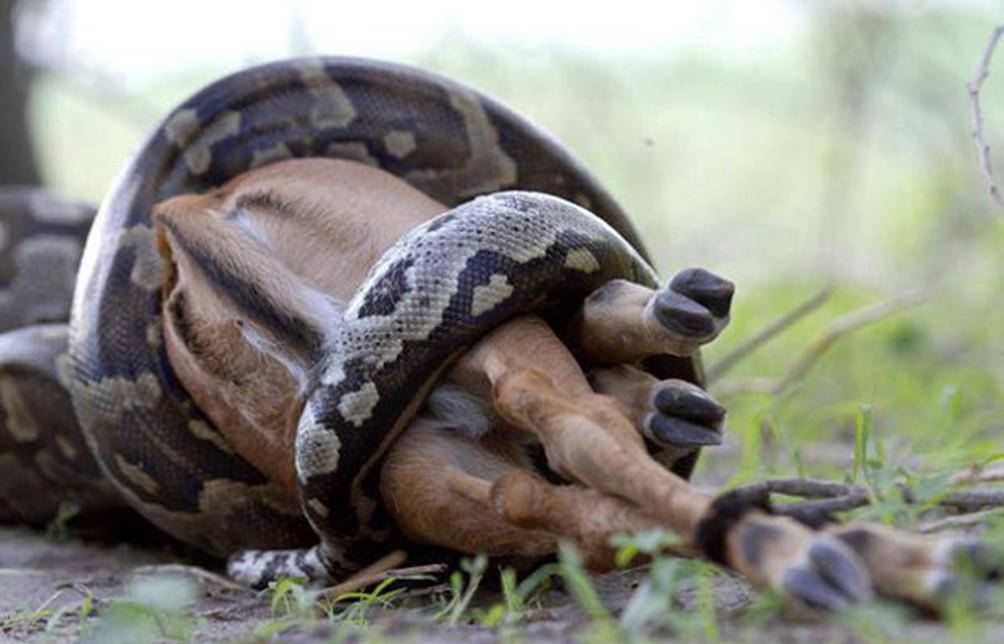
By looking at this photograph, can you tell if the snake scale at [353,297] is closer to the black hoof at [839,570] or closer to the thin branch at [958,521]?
the thin branch at [958,521]

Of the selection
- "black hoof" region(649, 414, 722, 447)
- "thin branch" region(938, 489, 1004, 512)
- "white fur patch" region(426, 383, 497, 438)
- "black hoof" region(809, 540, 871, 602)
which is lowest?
"white fur patch" region(426, 383, 497, 438)

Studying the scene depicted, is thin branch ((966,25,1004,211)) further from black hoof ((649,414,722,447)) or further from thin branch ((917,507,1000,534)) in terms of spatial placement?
black hoof ((649,414,722,447))

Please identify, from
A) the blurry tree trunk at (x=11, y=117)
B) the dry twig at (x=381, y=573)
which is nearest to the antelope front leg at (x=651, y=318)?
the dry twig at (x=381, y=573)

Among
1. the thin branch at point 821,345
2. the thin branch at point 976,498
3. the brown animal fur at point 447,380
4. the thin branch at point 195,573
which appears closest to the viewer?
the brown animal fur at point 447,380

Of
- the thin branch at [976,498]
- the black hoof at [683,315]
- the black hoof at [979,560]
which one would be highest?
the black hoof at [683,315]

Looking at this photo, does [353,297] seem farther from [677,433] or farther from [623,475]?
[623,475]

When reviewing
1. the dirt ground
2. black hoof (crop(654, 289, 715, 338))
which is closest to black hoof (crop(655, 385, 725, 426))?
black hoof (crop(654, 289, 715, 338))

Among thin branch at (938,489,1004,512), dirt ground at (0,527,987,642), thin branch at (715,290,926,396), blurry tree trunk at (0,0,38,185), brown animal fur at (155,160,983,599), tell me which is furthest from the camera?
blurry tree trunk at (0,0,38,185)
